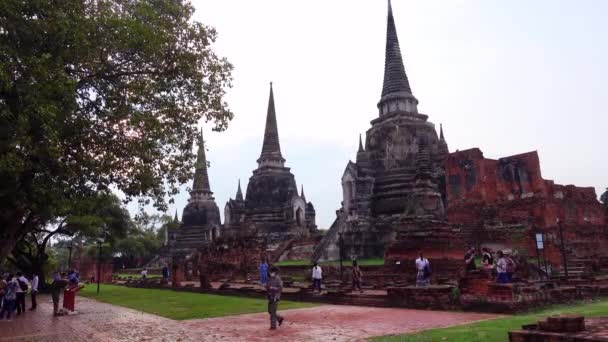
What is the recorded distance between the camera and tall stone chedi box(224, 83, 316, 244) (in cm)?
4203

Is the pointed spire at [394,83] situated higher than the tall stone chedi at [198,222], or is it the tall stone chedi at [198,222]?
the pointed spire at [394,83]

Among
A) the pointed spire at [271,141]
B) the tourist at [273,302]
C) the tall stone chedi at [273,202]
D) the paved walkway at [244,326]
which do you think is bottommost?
the paved walkway at [244,326]

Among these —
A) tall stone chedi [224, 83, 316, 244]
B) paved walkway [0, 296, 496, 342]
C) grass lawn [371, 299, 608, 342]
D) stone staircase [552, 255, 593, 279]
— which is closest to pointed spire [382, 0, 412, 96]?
tall stone chedi [224, 83, 316, 244]

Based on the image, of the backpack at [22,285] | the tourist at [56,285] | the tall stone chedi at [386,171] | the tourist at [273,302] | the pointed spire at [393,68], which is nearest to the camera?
the tourist at [273,302]

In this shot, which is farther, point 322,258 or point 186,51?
point 322,258

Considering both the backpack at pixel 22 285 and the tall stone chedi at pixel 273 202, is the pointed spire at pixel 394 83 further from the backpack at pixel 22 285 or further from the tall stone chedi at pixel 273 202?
the backpack at pixel 22 285

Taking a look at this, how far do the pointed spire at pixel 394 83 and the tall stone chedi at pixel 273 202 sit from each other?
37.9 feet

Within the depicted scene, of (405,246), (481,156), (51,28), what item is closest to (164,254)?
(481,156)

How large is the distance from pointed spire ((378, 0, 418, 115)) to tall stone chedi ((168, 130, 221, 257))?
21376mm

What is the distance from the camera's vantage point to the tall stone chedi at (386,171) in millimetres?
31562

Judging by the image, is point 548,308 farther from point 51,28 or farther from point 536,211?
point 536,211

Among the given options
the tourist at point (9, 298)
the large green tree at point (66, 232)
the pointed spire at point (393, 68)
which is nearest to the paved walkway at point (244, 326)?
the tourist at point (9, 298)

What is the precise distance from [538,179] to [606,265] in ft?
24.9

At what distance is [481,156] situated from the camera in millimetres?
32969
